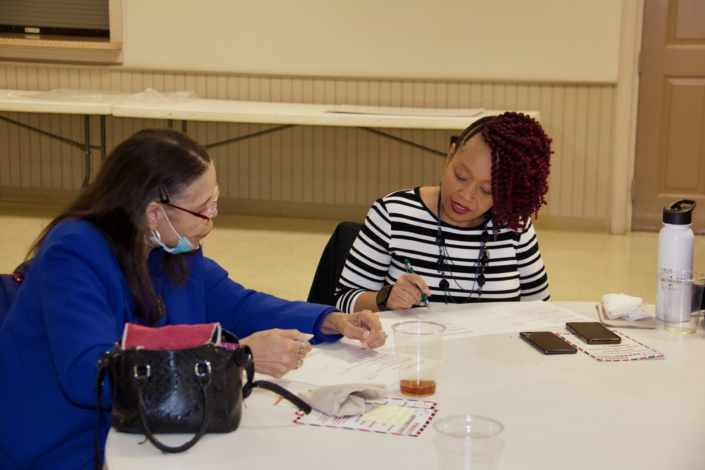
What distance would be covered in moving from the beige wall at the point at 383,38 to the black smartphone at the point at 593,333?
4.09 m

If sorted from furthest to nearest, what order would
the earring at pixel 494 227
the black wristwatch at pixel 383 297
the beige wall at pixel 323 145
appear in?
1. the beige wall at pixel 323 145
2. the earring at pixel 494 227
3. the black wristwatch at pixel 383 297

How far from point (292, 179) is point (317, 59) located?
40.2 inches

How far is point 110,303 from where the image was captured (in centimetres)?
120

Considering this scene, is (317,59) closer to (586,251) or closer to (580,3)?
(580,3)

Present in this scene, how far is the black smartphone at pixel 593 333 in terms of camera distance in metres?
1.36

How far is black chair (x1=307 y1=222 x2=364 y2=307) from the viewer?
6.65ft

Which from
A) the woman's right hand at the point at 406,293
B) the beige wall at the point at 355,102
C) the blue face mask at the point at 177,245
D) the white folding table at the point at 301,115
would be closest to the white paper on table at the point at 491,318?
the woman's right hand at the point at 406,293

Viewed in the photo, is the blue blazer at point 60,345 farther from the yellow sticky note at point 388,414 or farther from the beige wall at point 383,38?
the beige wall at point 383,38

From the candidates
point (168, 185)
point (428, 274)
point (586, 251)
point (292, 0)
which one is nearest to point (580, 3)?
point (586, 251)

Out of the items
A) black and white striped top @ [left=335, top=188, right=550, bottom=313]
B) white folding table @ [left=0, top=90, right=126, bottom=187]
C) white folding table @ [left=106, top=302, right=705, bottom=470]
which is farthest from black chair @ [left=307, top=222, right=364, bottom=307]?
white folding table @ [left=0, top=90, right=126, bottom=187]

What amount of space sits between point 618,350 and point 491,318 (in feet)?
0.96

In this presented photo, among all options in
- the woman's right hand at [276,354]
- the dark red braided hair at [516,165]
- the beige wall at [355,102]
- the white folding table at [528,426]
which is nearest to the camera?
the white folding table at [528,426]

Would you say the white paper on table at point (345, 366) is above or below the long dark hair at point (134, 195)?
below

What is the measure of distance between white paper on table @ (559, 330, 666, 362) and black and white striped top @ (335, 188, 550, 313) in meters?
0.43
